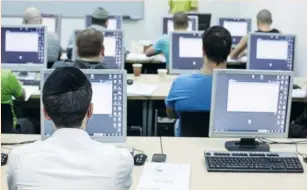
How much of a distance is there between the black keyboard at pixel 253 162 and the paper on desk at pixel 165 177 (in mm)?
148

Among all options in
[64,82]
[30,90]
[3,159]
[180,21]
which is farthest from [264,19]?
[64,82]

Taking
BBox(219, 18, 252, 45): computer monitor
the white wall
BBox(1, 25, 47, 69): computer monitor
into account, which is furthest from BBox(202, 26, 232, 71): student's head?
BBox(219, 18, 252, 45): computer monitor

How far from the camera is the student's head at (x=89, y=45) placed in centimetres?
350

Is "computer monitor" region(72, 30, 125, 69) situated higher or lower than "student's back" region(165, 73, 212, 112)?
higher

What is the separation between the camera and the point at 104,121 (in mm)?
2549

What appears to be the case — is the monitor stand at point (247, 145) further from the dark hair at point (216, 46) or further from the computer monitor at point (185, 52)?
the computer monitor at point (185, 52)

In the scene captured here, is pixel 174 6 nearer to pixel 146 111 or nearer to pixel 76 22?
pixel 76 22

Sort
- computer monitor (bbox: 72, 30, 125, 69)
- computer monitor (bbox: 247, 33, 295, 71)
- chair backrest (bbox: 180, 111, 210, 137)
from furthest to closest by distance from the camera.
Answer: computer monitor (bbox: 72, 30, 125, 69)
computer monitor (bbox: 247, 33, 295, 71)
chair backrest (bbox: 180, 111, 210, 137)

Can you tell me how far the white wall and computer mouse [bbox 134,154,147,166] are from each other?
3811 mm

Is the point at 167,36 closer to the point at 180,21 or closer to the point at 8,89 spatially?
the point at 180,21

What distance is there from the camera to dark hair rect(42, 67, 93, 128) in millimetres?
1795

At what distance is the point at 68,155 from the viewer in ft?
5.57

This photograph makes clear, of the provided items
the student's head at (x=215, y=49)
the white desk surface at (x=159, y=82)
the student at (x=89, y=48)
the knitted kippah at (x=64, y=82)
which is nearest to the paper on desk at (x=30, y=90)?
the white desk surface at (x=159, y=82)

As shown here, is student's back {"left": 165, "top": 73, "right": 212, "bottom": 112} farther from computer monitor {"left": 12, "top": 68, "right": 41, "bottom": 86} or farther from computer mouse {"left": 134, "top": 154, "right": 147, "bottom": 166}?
computer monitor {"left": 12, "top": 68, "right": 41, "bottom": 86}
